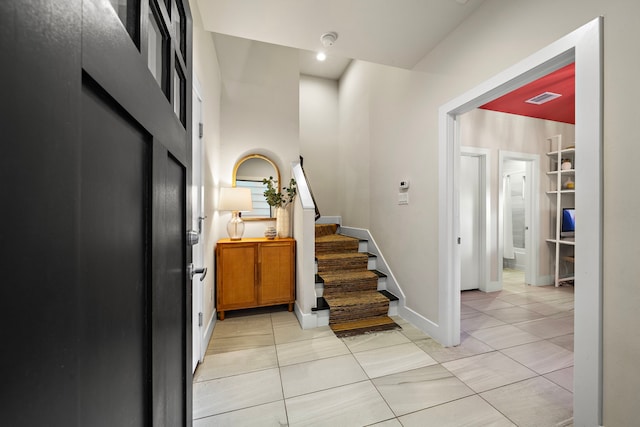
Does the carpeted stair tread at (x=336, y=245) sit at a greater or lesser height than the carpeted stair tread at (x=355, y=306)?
greater

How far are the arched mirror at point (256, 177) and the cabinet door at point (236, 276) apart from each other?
56 centimetres

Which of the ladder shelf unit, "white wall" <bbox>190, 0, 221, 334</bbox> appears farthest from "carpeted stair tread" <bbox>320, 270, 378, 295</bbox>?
the ladder shelf unit

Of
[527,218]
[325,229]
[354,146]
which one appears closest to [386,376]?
[325,229]

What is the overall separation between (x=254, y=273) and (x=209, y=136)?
152 centimetres

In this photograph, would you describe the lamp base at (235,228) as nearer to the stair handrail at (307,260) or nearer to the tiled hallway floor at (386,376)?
the stair handrail at (307,260)

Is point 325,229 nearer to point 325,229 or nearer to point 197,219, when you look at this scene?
point 325,229

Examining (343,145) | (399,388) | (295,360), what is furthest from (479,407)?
(343,145)

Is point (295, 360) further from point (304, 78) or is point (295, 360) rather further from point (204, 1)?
point (304, 78)

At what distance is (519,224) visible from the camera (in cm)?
548

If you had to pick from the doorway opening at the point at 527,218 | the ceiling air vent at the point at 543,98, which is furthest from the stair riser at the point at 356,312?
the ceiling air vent at the point at 543,98

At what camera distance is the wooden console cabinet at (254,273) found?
2.72 metres

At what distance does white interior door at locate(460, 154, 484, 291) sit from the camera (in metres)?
3.71

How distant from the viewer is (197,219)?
1.97 metres

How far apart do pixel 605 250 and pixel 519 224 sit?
523cm
